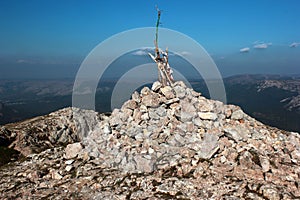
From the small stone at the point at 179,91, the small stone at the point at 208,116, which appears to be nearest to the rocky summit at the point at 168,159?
the small stone at the point at 179,91

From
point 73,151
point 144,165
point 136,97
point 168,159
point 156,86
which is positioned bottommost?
point 73,151

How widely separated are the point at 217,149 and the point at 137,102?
1132 centimetres

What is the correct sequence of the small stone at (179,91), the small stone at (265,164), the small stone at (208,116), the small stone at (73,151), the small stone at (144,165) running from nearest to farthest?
the small stone at (265,164)
the small stone at (144,165)
the small stone at (208,116)
the small stone at (73,151)
the small stone at (179,91)

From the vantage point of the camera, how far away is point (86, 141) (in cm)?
3050

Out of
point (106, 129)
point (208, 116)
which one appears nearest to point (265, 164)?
point (208, 116)

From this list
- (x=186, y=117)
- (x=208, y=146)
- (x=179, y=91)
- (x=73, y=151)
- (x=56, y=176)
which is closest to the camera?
(x=56, y=176)

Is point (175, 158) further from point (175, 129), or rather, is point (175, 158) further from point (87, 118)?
point (87, 118)

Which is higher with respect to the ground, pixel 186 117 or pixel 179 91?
pixel 179 91

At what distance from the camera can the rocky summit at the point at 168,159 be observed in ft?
70.4

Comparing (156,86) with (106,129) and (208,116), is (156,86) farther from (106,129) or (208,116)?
(106,129)

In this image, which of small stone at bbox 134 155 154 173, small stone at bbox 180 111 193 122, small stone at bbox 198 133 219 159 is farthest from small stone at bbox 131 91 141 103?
small stone at bbox 198 133 219 159

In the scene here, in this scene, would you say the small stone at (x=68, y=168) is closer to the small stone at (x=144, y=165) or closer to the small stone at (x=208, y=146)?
the small stone at (x=144, y=165)

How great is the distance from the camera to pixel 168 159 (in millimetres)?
25047

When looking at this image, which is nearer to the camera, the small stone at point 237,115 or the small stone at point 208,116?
the small stone at point 208,116
